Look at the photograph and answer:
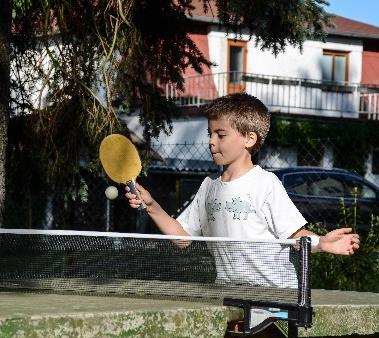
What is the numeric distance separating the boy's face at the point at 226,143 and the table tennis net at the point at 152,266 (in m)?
0.75

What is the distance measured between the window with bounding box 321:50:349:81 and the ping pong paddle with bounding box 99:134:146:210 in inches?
1232

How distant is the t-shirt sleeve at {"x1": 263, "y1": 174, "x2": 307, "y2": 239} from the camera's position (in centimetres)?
459

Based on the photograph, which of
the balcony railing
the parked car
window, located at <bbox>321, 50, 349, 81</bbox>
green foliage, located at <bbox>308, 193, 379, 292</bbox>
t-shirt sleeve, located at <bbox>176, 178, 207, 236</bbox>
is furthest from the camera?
window, located at <bbox>321, 50, 349, 81</bbox>

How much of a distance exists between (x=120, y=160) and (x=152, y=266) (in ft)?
1.93

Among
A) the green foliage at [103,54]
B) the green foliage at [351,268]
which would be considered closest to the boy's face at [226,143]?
the green foliage at [103,54]

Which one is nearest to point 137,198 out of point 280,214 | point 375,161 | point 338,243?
point 280,214

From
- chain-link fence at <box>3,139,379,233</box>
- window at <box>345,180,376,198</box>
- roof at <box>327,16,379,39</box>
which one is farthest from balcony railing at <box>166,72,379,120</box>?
window at <box>345,180,376,198</box>

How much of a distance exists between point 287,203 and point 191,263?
689 mm

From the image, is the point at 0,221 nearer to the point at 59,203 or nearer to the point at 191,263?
the point at 59,203

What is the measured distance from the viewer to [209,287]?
3.94m

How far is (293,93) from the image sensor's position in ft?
105

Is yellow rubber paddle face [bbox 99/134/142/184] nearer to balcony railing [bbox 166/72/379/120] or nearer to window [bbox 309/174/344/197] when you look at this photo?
window [bbox 309/174/344/197]

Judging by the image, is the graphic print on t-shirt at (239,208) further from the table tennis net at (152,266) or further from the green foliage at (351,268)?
the green foliage at (351,268)

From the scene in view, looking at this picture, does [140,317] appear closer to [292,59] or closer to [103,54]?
[103,54]
